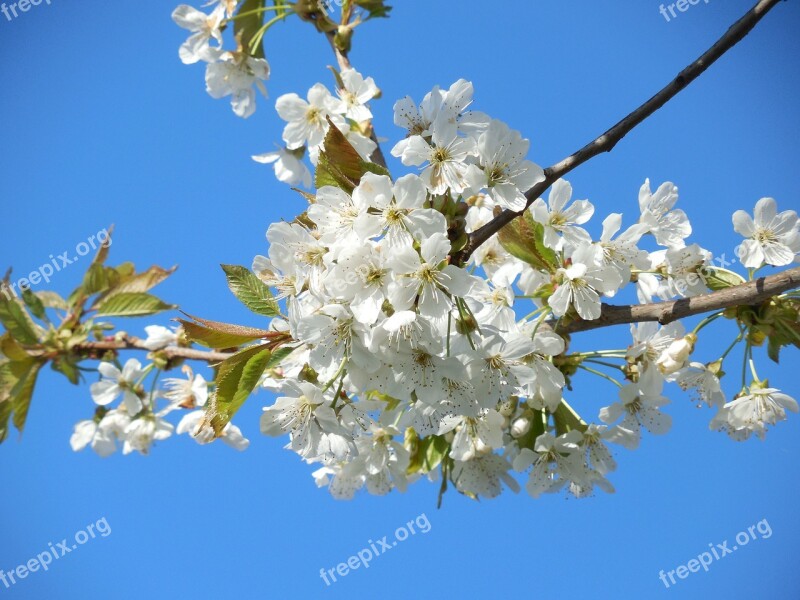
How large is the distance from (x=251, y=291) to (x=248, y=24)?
3.81ft

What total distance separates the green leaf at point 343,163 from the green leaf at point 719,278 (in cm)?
96

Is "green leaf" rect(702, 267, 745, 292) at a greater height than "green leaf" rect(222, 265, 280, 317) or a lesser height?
lesser

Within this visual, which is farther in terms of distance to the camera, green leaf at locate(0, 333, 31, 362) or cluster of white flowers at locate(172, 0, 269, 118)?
cluster of white flowers at locate(172, 0, 269, 118)

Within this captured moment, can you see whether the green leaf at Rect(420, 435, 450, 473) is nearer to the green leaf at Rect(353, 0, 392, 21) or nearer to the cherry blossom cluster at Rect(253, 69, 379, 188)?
the cherry blossom cluster at Rect(253, 69, 379, 188)

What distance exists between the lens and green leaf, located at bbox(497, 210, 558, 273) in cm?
153

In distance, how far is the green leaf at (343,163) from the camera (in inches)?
49.8

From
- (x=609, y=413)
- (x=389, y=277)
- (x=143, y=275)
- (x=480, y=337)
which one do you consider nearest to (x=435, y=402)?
(x=480, y=337)

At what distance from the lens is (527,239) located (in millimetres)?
1531

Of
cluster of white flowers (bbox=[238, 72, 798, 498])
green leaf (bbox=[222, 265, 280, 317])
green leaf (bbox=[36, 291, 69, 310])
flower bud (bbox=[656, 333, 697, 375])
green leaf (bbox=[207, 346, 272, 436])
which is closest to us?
cluster of white flowers (bbox=[238, 72, 798, 498])

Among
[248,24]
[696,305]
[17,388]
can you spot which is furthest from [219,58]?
[696,305]

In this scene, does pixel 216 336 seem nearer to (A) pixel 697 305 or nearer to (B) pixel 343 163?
(B) pixel 343 163

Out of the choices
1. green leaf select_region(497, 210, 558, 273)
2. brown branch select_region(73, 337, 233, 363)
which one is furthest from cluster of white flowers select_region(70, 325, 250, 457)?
green leaf select_region(497, 210, 558, 273)

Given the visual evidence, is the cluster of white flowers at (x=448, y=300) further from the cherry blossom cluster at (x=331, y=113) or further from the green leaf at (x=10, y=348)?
the green leaf at (x=10, y=348)

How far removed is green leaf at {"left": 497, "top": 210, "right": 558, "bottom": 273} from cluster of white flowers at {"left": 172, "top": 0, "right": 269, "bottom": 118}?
3.83ft
